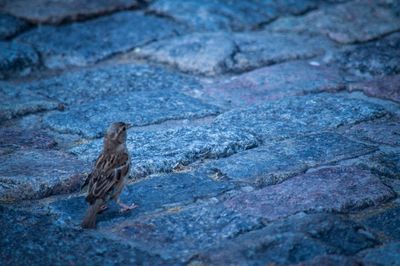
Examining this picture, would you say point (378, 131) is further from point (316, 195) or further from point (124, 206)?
point (124, 206)

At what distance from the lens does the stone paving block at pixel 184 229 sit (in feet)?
13.2

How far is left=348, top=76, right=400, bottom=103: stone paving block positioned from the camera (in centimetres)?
637

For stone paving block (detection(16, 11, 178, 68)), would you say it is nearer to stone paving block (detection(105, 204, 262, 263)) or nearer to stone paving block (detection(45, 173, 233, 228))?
stone paving block (detection(45, 173, 233, 228))

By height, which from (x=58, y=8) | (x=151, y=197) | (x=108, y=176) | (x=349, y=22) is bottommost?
(x=151, y=197)

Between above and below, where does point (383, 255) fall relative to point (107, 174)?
below

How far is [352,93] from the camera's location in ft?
21.3

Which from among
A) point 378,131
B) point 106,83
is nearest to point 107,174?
point 378,131

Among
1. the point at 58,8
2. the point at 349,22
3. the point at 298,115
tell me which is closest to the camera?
the point at 298,115

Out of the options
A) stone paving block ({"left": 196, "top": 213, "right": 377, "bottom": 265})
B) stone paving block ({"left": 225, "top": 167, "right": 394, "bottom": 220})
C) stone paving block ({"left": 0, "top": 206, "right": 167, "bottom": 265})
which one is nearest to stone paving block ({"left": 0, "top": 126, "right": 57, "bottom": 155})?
stone paving block ({"left": 0, "top": 206, "right": 167, "bottom": 265})

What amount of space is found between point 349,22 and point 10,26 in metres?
3.83

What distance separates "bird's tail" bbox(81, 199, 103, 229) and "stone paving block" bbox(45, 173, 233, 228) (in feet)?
0.26

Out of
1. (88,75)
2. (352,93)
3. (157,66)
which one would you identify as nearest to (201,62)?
(157,66)

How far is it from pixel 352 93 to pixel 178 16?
265 cm

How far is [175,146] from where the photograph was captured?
5.37 meters
